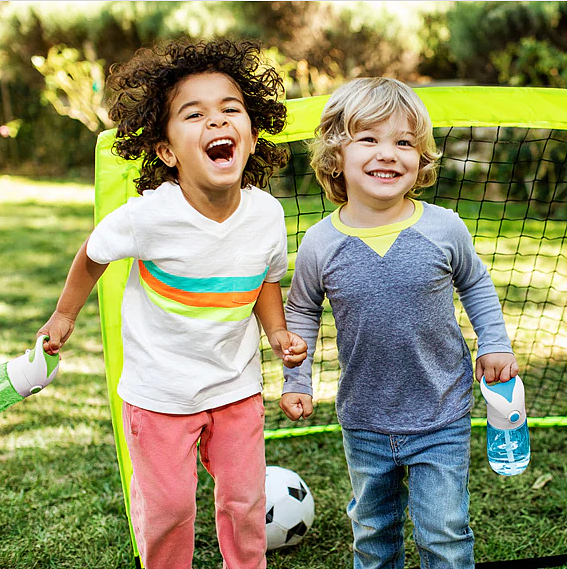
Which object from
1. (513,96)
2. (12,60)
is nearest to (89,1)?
(12,60)

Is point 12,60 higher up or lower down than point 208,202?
lower down

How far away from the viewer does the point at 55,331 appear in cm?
188

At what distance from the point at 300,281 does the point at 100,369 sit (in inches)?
96.1

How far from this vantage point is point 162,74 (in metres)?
1.82

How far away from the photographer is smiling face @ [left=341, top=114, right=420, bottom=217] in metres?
1.86

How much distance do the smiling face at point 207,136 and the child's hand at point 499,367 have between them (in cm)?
81

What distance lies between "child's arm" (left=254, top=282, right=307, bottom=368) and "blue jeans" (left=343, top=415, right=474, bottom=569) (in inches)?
12.0

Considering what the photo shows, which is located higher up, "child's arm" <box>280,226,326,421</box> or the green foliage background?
"child's arm" <box>280,226,326,421</box>

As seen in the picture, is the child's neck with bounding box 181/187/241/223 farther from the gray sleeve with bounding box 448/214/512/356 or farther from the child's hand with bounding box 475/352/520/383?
the child's hand with bounding box 475/352/520/383

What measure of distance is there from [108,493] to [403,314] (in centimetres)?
161

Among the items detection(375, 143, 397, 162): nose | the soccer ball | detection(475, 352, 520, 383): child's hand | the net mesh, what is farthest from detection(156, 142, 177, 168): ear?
the soccer ball

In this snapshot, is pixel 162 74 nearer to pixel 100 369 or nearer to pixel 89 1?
pixel 100 369

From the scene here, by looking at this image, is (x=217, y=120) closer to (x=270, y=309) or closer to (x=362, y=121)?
(x=362, y=121)

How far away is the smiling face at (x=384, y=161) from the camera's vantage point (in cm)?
186
